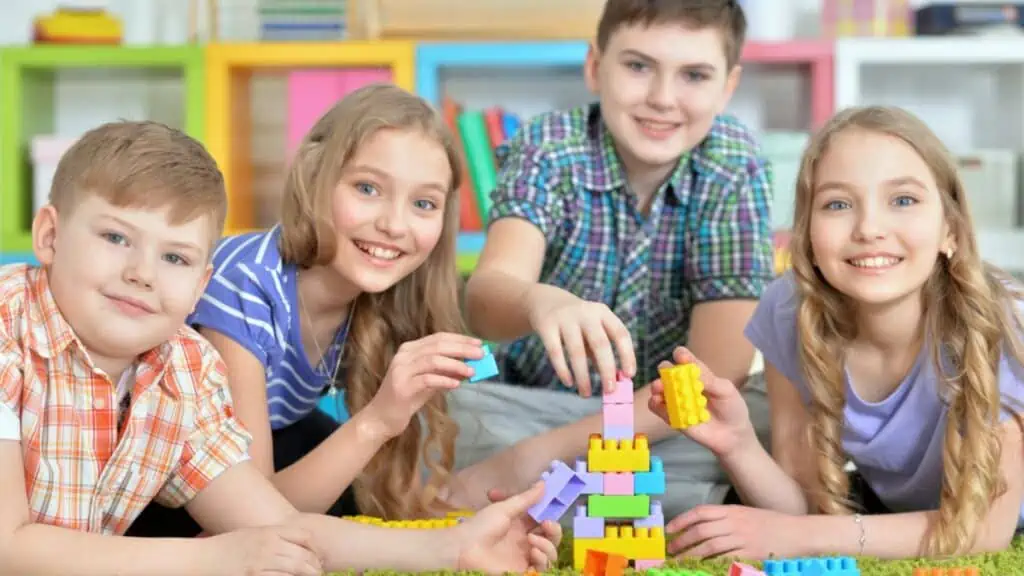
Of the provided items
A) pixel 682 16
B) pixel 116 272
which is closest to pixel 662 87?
pixel 682 16

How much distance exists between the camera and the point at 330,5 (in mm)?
2643

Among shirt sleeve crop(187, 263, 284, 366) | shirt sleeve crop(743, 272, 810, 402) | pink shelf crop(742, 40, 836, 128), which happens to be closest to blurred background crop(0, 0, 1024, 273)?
pink shelf crop(742, 40, 836, 128)

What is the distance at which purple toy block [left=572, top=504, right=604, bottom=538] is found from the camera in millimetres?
1143

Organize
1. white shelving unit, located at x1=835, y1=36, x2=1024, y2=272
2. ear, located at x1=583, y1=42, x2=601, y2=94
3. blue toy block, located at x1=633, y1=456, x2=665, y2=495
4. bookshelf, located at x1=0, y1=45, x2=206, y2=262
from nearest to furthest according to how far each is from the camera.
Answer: blue toy block, located at x1=633, y1=456, x2=665, y2=495 < ear, located at x1=583, y1=42, x2=601, y2=94 < white shelving unit, located at x1=835, y1=36, x2=1024, y2=272 < bookshelf, located at x1=0, y1=45, x2=206, y2=262

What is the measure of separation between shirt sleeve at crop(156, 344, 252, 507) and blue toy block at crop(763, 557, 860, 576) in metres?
0.54

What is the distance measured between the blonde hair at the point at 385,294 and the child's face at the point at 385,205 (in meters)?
0.01

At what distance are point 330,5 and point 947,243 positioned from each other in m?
1.66

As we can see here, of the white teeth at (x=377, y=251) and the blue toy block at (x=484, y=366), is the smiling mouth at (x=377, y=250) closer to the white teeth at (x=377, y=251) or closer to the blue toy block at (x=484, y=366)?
the white teeth at (x=377, y=251)

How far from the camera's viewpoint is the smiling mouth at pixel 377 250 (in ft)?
4.69

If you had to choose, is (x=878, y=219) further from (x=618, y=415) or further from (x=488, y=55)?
(x=488, y=55)

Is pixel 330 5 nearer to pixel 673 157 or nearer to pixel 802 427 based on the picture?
pixel 673 157

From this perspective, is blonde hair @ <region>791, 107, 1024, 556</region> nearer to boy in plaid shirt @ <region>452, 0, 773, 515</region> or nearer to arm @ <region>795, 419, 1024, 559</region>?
arm @ <region>795, 419, 1024, 559</region>

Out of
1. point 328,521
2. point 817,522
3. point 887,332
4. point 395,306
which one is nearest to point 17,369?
point 328,521

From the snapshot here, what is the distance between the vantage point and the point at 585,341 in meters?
1.19
